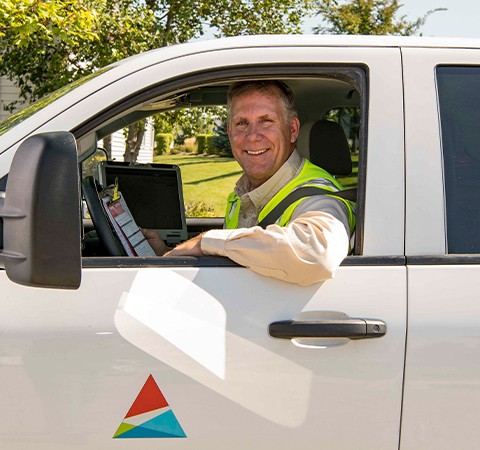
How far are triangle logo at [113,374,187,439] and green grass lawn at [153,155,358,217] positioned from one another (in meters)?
8.71

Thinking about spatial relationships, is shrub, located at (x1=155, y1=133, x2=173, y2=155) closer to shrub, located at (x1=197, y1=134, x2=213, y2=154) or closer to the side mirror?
shrub, located at (x1=197, y1=134, x2=213, y2=154)

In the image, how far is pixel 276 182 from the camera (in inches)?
118

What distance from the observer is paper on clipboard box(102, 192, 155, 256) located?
122 inches

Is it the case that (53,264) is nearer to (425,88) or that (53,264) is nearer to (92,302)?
(92,302)

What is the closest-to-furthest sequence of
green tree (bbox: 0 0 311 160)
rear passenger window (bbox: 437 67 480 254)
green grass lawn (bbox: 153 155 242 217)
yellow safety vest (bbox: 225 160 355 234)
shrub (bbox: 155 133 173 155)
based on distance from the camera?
rear passenger window (bbox: 437 67 480 254), yellow safety vest (bbox: 225 160 355 234), green tree (bbox: 0 0 311 160), green grass lawn (bbox: 153 155 242 217), shrub (bbox: 155 133 173 155)

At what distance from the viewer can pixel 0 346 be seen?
222 cm

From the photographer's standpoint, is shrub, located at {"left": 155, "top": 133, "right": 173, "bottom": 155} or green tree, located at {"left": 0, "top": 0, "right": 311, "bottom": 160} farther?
shrub, located at {"left": 155, "top": 133, "right": 173, "bottom": 155}

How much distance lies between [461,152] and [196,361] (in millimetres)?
1004

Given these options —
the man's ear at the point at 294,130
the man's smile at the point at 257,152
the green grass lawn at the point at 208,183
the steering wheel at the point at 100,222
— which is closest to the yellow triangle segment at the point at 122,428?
the steering wheel at the point at 100,222

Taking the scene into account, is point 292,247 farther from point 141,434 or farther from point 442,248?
point 141,434

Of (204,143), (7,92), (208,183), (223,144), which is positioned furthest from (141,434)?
(204,143)

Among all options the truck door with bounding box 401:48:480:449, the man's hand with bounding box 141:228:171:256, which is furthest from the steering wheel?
the truck door with bounding box 401:48:480:449

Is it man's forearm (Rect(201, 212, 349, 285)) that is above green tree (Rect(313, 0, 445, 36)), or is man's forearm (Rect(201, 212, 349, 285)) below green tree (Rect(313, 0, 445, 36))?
below

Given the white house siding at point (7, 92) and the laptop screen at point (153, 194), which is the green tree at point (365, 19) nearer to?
the white house siding at point (7, 92)
